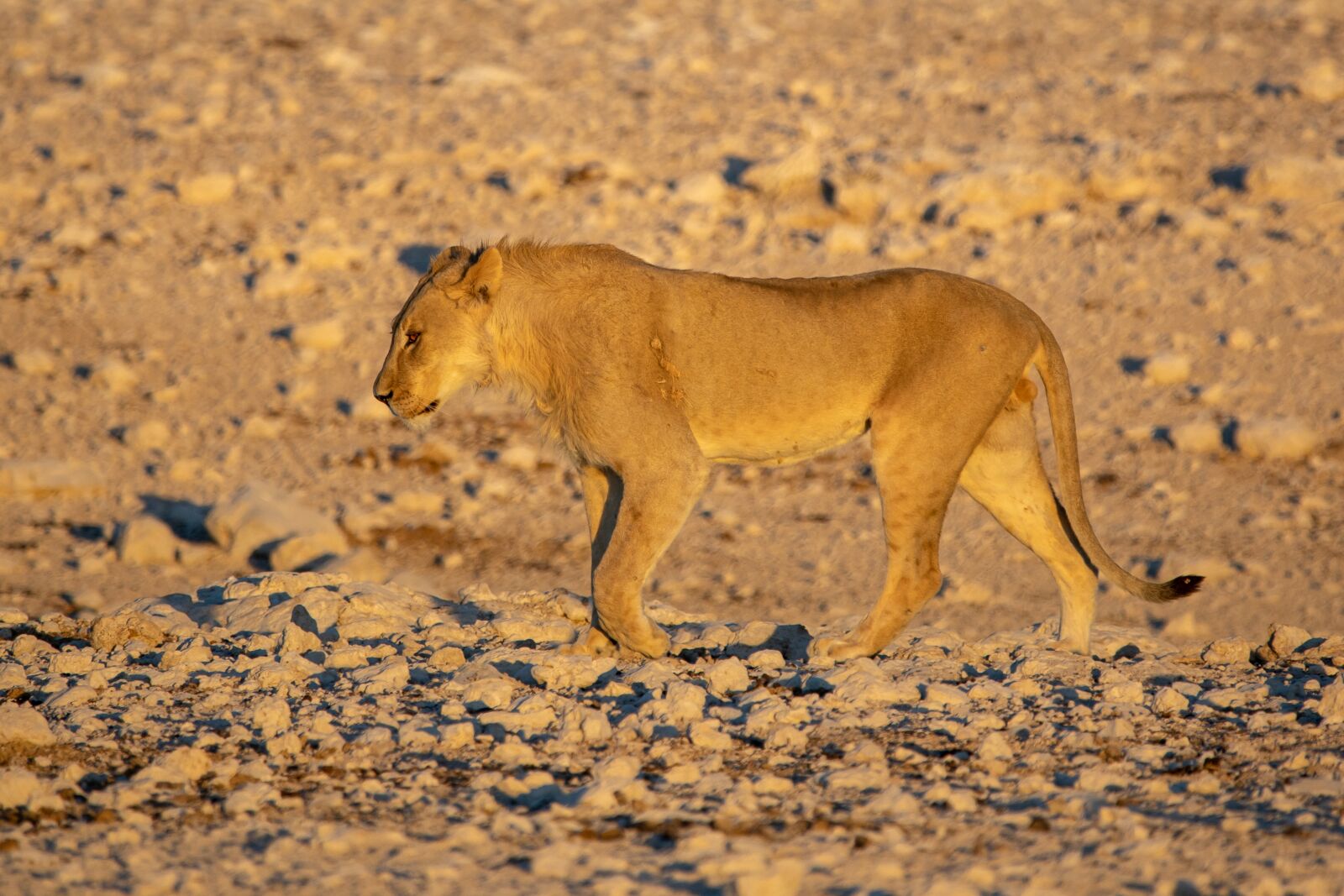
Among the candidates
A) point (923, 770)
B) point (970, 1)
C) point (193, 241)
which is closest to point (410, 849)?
point (923, 770)

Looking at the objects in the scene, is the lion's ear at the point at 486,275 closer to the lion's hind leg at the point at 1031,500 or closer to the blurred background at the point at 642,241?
the lion's hind leg at the point at 1031,500

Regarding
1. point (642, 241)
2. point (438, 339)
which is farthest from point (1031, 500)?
point (642, 241)

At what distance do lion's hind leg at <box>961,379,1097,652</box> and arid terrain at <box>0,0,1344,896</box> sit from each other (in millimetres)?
352

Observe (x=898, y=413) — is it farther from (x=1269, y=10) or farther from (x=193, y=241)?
(x=1269, y=10)

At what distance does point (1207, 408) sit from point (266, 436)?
745 cm

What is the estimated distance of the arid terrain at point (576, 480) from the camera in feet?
15.9

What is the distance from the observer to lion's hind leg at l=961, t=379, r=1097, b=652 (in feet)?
23.9

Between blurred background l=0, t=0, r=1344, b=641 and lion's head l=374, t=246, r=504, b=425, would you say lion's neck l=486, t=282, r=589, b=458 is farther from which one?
blurred background l=0, t=0, r=1344, b=641

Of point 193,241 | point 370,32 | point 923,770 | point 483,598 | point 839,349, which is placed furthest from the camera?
point 370,32

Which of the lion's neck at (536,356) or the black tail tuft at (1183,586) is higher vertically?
the lion's neck at (536,356)

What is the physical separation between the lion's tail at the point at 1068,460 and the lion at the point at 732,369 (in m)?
0.03

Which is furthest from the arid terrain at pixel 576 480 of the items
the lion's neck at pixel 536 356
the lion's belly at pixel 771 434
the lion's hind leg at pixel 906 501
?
the lion's neck at pixel 536 356

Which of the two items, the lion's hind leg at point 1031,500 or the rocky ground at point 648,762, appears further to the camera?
the lion's hind leg at point 1031,500

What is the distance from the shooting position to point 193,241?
1535cm
